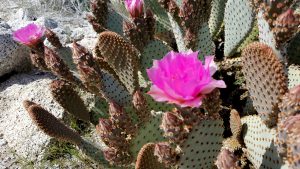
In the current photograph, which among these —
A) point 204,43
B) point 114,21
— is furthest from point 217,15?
point 114,21

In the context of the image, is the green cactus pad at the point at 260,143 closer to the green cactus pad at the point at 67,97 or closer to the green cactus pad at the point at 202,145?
the green cactus pad at the point at 202,145

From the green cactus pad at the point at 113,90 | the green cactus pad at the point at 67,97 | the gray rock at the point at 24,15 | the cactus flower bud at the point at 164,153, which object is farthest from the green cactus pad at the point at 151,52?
the gray rock at the point at 24,15


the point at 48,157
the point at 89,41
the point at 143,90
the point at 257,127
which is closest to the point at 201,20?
the point at 143,90

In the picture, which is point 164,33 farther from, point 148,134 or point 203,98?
point 203,98

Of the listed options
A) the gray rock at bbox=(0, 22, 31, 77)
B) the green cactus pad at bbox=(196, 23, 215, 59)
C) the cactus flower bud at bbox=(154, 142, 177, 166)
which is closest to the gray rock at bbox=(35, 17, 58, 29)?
the gray rock at bbox=(0, 22, 31, 77)

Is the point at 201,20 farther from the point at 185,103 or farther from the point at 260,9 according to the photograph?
the point at 185,103

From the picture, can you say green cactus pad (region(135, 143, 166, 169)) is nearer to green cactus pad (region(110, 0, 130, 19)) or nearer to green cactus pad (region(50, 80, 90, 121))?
green cactus pad (region(50, 80, 90, 121))
